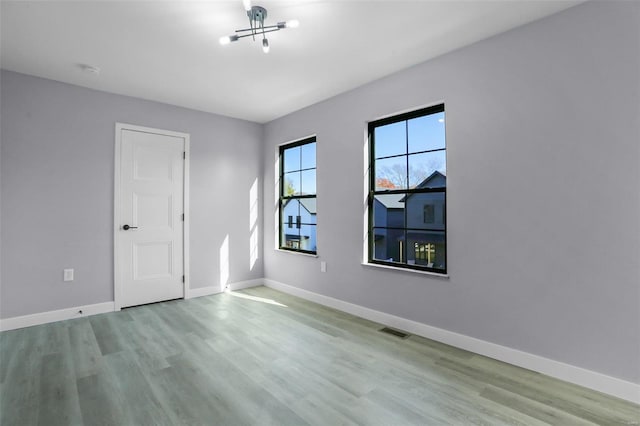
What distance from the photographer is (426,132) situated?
10.5 feet

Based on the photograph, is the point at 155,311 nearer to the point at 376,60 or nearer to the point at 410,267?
the point at 410,267

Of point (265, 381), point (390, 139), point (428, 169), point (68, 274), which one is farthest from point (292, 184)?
point (265, 381)

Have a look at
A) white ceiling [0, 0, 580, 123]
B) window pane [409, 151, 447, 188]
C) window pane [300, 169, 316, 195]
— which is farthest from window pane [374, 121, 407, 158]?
window pane [300, 169, 316, 195]

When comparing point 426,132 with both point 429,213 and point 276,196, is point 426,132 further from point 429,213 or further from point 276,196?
point 276,196

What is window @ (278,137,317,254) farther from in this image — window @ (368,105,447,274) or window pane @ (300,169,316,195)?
window @ (368,105,447,274)

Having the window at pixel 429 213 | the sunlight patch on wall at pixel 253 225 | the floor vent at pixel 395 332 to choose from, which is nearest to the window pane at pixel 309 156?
the sunlight patch on wall at pixel 253 225

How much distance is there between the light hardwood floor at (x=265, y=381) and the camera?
1890 millimetres

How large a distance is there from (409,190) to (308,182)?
1.74m

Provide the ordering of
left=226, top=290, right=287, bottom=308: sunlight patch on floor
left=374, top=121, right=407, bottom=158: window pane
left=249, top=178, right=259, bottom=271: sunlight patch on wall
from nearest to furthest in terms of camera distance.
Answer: left=374, top=121, right=407, bottom=158: window pane, left=226, top=290, right=287, bottom=308: sunlight patch on floor, left=249, top=178, right=259, bottom=271: sunlight patch on wall

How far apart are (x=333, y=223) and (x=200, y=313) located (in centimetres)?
197

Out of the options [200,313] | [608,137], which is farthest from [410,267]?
[200,313]

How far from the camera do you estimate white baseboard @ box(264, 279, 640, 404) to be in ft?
6.79

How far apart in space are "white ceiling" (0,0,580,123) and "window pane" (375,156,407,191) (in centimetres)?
94

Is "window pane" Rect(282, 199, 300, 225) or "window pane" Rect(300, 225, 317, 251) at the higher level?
"window pane" Rect(282, 199, 300, 225)
